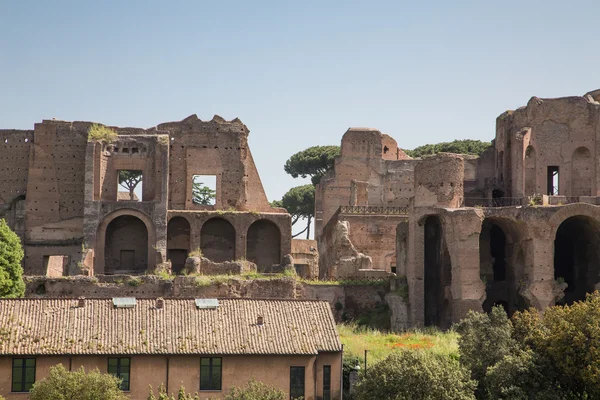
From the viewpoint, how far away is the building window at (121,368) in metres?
36.2

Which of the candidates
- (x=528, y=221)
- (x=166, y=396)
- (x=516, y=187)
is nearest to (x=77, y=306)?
(x=166, y=396)

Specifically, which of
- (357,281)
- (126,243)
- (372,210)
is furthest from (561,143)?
(126,243)

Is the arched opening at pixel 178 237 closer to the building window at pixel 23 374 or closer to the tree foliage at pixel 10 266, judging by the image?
the tree foliage at pixel 10 266

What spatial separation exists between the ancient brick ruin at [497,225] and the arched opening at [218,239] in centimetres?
518

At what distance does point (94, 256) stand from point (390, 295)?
13.9 metres

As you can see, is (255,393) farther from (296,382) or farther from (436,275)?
(436,275)

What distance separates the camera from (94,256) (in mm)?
54000

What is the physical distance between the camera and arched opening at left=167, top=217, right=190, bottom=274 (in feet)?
186

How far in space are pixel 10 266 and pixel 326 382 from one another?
15955 mm

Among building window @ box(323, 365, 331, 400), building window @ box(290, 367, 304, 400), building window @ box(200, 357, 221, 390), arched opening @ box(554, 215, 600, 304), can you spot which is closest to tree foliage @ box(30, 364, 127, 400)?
building window @ box(200, 357, 221, 390)

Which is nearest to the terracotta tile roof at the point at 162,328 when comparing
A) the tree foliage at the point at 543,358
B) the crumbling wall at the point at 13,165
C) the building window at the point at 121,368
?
the building window at the point at 121,368

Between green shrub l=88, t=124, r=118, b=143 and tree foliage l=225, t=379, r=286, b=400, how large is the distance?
2395cm

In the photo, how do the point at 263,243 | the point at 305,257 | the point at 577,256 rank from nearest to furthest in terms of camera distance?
1. the point at 577,256
2. the point at 263,243
3. the point at 305,257

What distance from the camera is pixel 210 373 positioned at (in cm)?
3669
